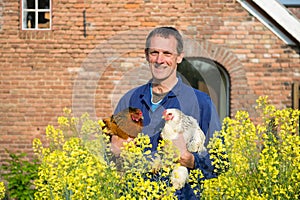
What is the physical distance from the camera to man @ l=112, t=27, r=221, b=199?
3262 millimetres

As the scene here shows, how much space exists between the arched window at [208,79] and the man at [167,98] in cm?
609

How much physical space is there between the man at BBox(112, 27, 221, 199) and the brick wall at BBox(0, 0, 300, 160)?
613 cm

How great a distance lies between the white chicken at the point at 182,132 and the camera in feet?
9.99

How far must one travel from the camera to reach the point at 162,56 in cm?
327

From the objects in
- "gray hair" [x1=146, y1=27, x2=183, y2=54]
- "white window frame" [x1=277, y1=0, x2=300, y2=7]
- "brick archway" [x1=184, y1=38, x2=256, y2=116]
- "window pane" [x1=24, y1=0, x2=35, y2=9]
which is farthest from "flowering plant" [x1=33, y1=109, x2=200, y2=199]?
"white window frame" [x1=277, y1=0, x2=300, y2=7]

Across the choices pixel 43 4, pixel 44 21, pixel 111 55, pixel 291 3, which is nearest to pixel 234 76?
pixel 111 55

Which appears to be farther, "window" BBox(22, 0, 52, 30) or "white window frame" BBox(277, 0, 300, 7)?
"white window frame" BBox(277, 0, 300, 7)

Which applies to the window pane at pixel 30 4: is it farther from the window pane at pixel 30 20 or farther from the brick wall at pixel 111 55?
the brick wall at pixel 111 55

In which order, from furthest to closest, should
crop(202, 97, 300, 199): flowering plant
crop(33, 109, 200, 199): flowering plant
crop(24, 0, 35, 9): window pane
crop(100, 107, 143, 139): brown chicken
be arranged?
1. crop(24, 0, 35, 9): window pane
2. crop(202, 97, 300, 199): flowering plant
3. crop(100, 107, 143, 139): brown chicken
4. crop(33, 109, 200, 199): flowering plant

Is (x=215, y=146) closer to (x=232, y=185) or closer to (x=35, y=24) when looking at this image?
(x=232, y=185)

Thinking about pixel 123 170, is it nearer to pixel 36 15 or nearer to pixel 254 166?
pixel 254 166

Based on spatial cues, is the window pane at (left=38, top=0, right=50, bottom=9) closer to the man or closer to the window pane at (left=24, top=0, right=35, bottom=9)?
the window pane at (left=24, top=0, right=35, bottom=9)

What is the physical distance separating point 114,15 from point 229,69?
2.10 metres

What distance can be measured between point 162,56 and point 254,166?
3.44ft
